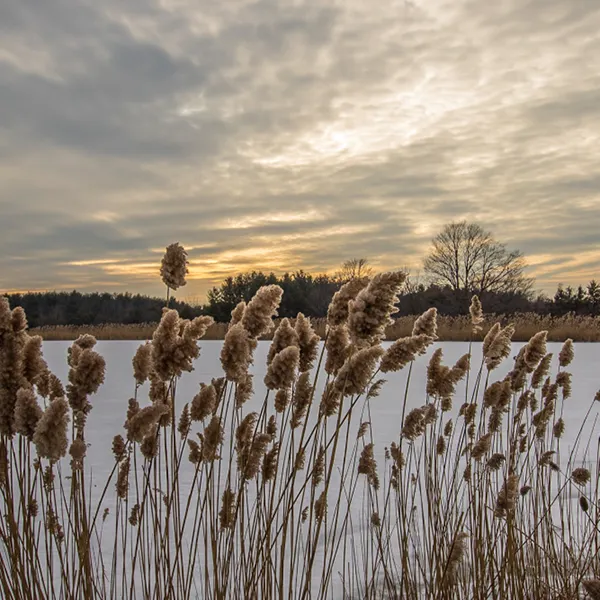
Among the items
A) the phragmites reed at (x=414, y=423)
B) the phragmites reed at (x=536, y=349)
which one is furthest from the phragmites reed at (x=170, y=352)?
the phragmites reed at (x=536, y=349)

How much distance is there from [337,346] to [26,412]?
2.83ft

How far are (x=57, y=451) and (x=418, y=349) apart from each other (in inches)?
39.2

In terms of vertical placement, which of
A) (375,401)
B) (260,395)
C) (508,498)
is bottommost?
(375,401)

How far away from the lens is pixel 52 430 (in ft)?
5.23

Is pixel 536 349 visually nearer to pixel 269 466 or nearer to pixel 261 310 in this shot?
pixel 269 466

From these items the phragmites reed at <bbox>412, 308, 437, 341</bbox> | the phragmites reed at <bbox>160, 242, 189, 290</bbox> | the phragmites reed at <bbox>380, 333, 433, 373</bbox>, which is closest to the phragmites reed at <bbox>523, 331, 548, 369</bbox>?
the phragmites reed at <bbox>412, 308, 437, 341</bbox>

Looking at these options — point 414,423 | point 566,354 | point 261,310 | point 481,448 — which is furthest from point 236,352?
point 566,354

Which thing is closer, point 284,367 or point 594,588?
point 594,588

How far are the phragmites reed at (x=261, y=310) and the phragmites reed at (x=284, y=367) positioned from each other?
96mm

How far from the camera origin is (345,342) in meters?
1.84

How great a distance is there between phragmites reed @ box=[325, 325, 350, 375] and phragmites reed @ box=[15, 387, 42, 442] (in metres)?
0.80

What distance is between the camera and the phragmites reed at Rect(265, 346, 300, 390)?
5.74ft

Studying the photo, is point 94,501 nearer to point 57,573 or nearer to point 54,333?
point 57,573

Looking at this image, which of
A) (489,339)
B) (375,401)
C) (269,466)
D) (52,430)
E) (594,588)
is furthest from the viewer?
(375,401)
